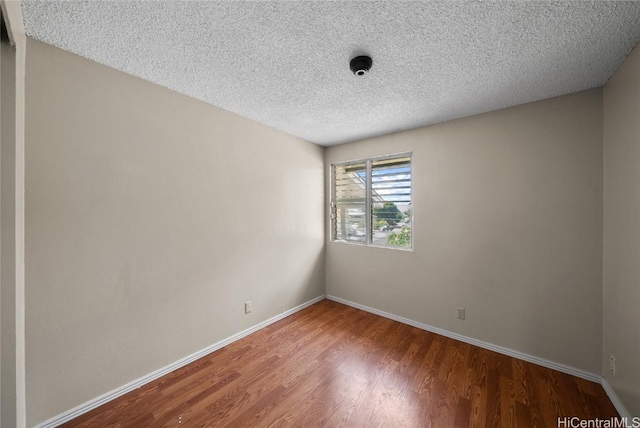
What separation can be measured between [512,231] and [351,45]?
2.13 m

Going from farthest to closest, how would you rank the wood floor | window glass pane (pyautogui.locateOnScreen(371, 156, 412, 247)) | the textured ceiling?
window glass pane (pyautogui.locateOnScreen(371, 156, 412, 247))
the wood floor
the textured ceiling

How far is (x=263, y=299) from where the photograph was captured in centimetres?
272

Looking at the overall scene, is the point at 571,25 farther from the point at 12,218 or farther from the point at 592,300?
the point at 12,218

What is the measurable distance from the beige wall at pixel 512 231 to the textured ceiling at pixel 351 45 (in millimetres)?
330

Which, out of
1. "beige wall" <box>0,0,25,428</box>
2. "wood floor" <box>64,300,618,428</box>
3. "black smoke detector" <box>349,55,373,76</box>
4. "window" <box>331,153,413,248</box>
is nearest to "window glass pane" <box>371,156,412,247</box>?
"window" <box>331,153,413,248</box>

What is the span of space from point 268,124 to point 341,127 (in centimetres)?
84

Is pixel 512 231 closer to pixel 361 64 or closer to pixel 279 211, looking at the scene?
pixel 361 64

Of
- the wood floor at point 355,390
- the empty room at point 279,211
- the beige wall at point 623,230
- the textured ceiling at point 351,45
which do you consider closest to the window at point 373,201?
the empty room at point 279,211

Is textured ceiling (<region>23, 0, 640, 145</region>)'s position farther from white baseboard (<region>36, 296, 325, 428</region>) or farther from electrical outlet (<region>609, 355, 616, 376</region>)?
white baseboard (<region>36, 296, 325, 428</region>)

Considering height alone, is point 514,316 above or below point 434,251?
below

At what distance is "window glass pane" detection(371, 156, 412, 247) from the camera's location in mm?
2898

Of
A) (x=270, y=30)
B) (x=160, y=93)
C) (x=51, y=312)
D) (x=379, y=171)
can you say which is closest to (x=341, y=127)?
(x=379, y=171)

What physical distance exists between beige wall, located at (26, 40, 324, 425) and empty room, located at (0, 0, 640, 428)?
0.01m

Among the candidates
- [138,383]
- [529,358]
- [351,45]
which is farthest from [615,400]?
[138,383]
